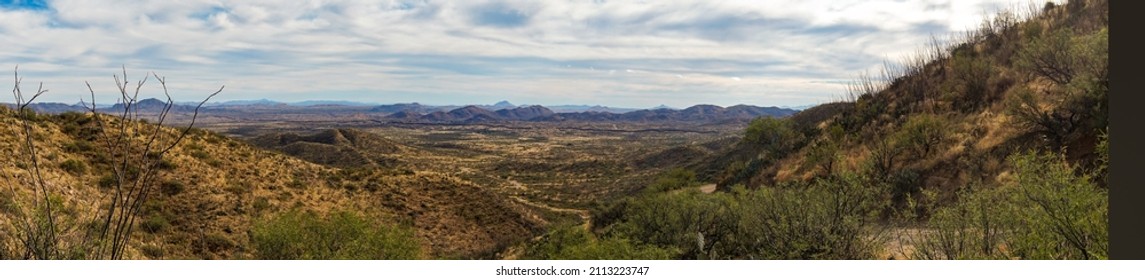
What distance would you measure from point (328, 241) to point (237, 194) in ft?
33.0

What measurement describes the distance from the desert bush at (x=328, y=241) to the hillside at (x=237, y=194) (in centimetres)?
147

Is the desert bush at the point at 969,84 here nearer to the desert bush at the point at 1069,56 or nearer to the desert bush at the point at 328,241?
the desert bush at the point at 1069,56

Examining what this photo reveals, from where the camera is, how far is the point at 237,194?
18.7 meters

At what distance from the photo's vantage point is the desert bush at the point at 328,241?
10.8m

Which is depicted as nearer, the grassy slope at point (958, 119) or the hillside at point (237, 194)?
the grassy slope at point (958, 119)

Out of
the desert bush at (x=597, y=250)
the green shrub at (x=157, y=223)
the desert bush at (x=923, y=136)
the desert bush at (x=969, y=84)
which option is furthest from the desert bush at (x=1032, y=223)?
the green shrub at (x=157, y=223)

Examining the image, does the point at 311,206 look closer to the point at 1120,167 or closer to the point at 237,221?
the point at 237,221

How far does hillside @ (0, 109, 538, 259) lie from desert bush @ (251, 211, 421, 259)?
147 cm

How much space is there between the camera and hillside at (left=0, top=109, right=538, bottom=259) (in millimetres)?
14430

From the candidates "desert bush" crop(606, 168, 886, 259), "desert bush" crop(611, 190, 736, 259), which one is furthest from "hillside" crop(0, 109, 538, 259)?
"desert bush" crop(606, 168, 886, 259)

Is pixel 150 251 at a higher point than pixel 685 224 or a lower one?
lower

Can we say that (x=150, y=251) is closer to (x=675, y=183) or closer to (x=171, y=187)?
(x=171, y=187)

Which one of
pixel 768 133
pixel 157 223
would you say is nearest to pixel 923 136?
pixel 768 133

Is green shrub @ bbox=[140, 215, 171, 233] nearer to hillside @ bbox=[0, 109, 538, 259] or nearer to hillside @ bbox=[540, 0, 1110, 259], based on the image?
hillside @ bbox=[0, 109, 538, 259]
